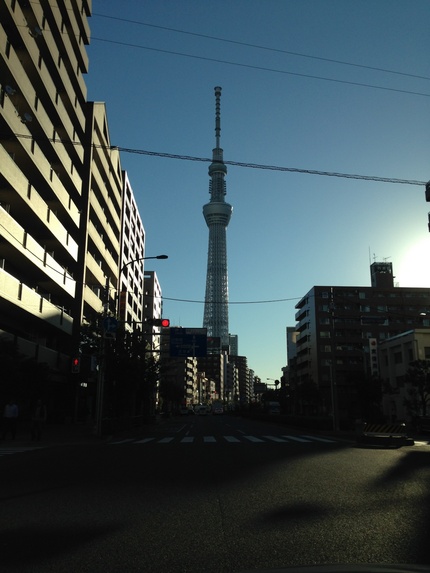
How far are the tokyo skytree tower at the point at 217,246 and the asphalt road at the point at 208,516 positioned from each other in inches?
5474

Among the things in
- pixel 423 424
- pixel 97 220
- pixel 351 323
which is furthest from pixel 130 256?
pixel 423 424

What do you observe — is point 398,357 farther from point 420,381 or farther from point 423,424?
point 423,424

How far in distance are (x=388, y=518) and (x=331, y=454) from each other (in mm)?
9347

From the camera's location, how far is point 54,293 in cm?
3881

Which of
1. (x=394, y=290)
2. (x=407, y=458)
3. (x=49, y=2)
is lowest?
(x=407, y=458)

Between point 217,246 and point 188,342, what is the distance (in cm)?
12327

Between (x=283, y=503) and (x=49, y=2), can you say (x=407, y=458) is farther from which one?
(x=49, y=2)

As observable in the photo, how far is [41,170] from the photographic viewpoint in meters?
32.2

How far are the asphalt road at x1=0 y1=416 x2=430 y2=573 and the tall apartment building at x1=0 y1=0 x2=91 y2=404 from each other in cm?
1752

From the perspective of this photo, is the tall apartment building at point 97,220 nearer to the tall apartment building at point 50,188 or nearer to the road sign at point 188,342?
the tall apartment building at point 50,188

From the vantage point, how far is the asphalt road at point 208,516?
15.6 ft

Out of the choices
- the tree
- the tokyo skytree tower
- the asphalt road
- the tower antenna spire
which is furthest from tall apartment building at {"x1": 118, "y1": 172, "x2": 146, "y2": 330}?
the tower antenna spire

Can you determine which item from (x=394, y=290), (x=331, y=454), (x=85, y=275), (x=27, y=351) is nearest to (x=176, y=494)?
(x=331, y=454)

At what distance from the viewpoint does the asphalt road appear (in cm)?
475
